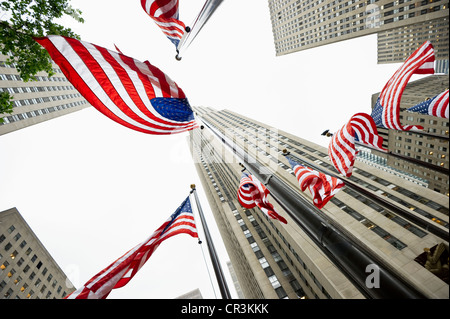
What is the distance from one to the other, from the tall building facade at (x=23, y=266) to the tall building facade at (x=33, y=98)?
2043 centimetres

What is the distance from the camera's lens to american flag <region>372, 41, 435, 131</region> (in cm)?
775

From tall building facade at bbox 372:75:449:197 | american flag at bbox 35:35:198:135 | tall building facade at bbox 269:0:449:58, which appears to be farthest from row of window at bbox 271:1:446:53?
american flag at bbox 35:35:198:135

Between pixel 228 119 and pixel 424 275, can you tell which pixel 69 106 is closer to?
pixel 228 119

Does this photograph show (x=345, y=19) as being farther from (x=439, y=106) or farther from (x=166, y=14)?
(x=166, y=14)

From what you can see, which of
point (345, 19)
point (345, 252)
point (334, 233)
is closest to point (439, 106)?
point (334, 233)

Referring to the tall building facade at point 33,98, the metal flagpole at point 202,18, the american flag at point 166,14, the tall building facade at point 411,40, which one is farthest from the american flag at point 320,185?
the tall building facade at point 411,40

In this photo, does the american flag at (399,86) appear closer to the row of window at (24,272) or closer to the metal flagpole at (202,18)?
the metal flagpole at (202,18)

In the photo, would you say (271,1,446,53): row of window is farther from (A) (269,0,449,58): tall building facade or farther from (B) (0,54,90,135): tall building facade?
(B) (0,54,90,135): tall building facade

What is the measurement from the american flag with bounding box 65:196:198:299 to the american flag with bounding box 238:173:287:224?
2859 mm

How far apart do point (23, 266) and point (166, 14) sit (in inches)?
2358

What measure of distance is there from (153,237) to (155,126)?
15.7 feet
